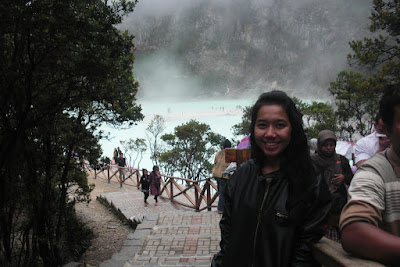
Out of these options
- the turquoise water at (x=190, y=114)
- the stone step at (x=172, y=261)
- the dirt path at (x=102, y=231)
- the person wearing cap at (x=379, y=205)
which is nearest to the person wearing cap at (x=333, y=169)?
the person wearing cap at (x=379, y=205)

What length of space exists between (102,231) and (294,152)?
769cm

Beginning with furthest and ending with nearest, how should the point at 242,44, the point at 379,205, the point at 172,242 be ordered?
the point at 242,44 < the point at 172,242 < the point at 379,205

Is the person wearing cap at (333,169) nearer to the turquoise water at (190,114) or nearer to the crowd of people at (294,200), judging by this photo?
the crowd of people at (294,200)

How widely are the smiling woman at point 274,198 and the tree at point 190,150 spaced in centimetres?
2092

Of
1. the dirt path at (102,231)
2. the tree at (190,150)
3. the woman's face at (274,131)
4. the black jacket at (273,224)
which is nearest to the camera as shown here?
the black jacket at (273,224)

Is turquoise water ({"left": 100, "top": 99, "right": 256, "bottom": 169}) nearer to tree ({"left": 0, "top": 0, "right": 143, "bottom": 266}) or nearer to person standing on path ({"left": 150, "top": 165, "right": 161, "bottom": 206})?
person standing on path ({"left": 150, "top": 165, "right": 161, "bottom": 206})

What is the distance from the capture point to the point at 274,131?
1.24 metres

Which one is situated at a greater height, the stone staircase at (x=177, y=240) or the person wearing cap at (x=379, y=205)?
the person wearing cap at (x=379, y=205)

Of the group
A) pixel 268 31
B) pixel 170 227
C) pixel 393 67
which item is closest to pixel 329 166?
pixel 170 227

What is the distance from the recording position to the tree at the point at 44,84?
3164 millimetres

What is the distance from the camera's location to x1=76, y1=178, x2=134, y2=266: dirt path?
659cm

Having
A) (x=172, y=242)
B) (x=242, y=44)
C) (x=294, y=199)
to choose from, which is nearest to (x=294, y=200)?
(x=294, y=199)

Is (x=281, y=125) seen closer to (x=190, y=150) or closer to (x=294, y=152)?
(x=294, y=152)


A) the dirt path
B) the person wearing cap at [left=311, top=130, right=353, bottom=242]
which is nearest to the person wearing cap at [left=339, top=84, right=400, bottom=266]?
the person wearing cap at [left=311, top=130, right=353, bottom=242]
